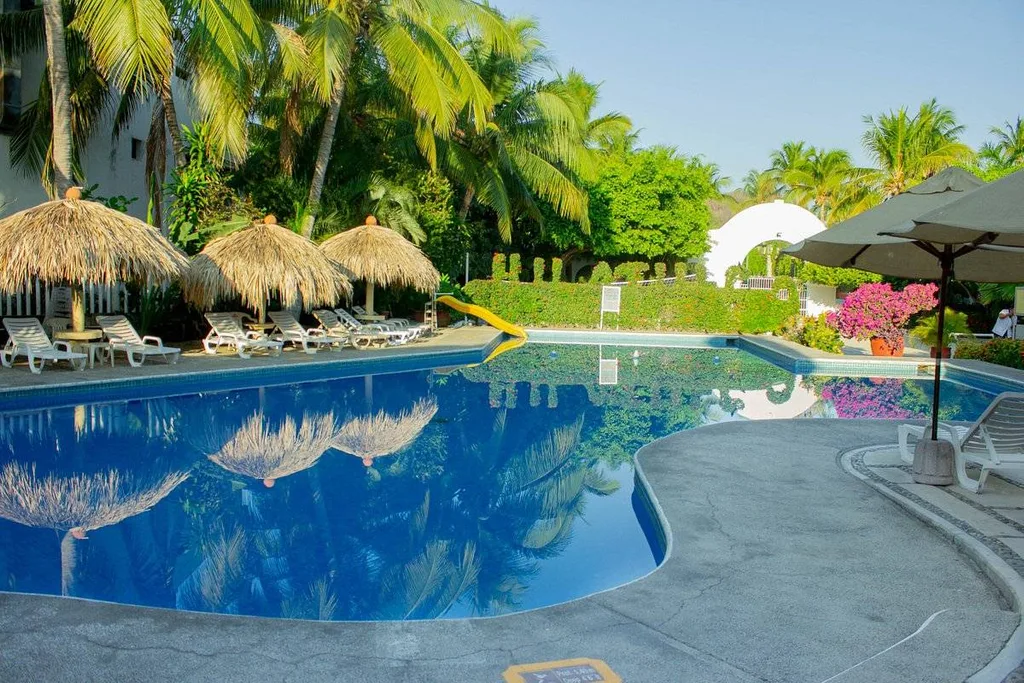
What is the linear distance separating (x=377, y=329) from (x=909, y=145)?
73.6 ft

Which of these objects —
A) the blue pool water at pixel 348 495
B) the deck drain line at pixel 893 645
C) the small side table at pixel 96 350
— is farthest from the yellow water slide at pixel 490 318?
the deck drain line at pixel 893 645

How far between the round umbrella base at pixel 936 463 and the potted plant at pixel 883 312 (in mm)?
12530

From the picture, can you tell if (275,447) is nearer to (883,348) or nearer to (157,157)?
(157,157)

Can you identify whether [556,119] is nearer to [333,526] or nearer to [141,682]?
[333,526]

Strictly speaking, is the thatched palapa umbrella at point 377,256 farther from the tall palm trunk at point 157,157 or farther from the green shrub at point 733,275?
the green shrub at point 733,275

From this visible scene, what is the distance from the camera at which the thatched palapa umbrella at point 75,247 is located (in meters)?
12.3

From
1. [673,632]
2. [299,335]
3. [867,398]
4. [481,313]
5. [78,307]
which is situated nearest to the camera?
[673,632]

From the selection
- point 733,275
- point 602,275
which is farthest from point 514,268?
point 733,275

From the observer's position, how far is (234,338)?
49.5ft

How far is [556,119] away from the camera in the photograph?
2514cm

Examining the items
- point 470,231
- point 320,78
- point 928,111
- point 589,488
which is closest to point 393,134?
point 470,231

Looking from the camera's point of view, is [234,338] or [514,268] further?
[514,268]

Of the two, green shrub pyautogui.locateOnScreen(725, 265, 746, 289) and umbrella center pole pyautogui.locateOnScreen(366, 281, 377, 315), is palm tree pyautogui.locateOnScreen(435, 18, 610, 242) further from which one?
umbrella center pole pyautogui.locateOnScreen(366, 281, 377, 315)

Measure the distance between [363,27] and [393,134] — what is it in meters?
4.63
